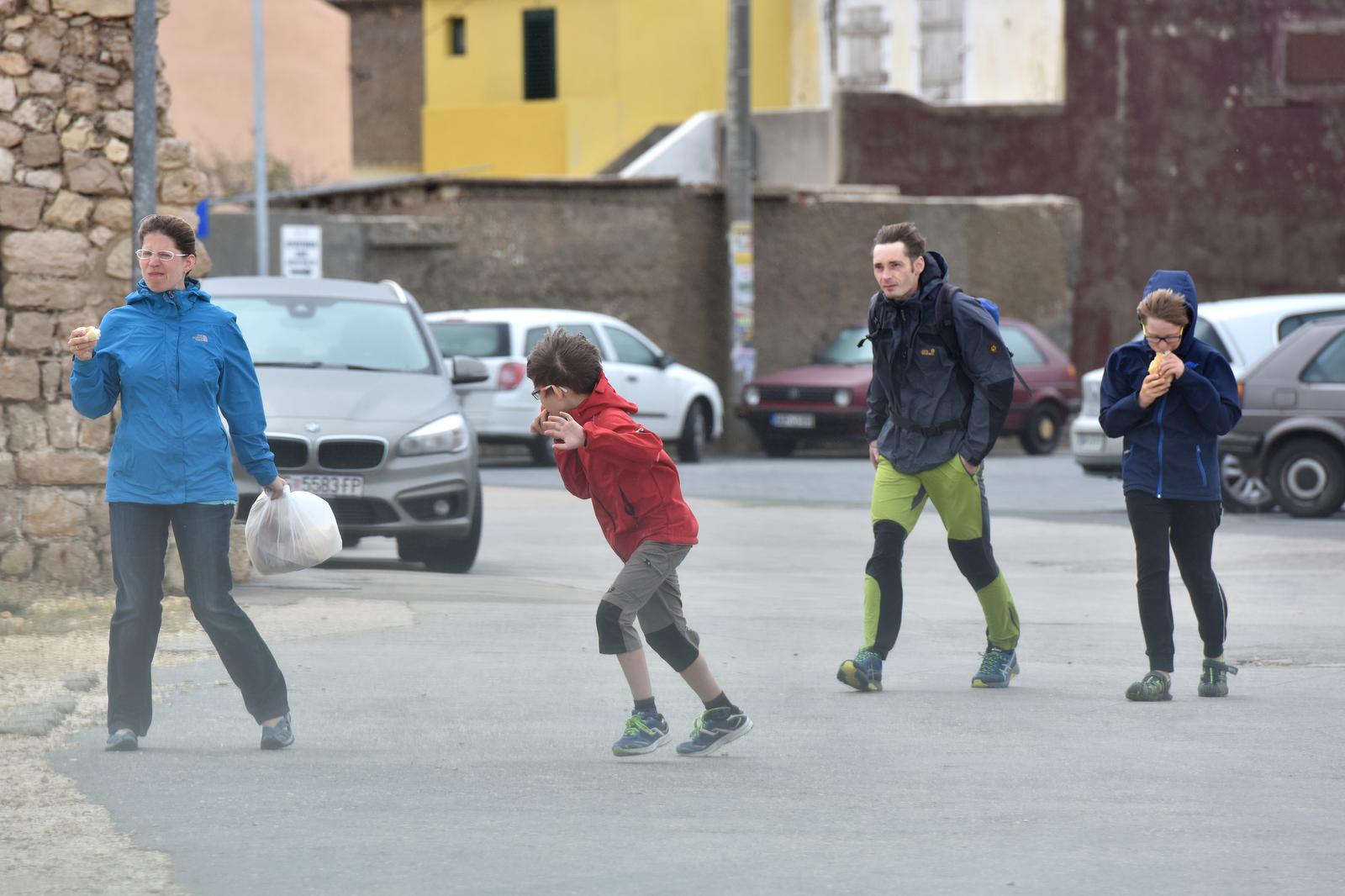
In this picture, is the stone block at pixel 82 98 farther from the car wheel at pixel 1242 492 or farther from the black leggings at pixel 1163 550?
the car wheel at pixel 1242 492

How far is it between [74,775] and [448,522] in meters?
5.81

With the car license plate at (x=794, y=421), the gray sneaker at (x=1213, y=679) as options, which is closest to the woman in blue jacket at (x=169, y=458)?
the gray sneaker at (x=1213, y=679)

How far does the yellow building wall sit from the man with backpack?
30.8 metres

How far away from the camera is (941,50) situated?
120 feet

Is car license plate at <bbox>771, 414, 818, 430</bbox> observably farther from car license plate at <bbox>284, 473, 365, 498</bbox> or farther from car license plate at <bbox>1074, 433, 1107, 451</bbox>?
car license plate at <bbox>284, 473, 365, 498</bbox>

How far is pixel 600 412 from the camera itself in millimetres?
6508

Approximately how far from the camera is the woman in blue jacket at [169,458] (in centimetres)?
664

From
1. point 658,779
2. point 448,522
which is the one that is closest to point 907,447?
point 658,779

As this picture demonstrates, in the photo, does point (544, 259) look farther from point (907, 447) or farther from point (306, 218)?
point (907, 447)

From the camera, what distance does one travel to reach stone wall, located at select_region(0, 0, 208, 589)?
34.6 ft

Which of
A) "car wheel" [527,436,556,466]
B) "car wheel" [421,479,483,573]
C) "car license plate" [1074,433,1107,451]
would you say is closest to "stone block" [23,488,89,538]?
"car wheel" [421,479,483,573]

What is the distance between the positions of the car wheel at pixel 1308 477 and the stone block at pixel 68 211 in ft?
31.2

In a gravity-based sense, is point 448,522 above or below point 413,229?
below

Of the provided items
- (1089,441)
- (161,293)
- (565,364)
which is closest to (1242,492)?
(1089,441)
